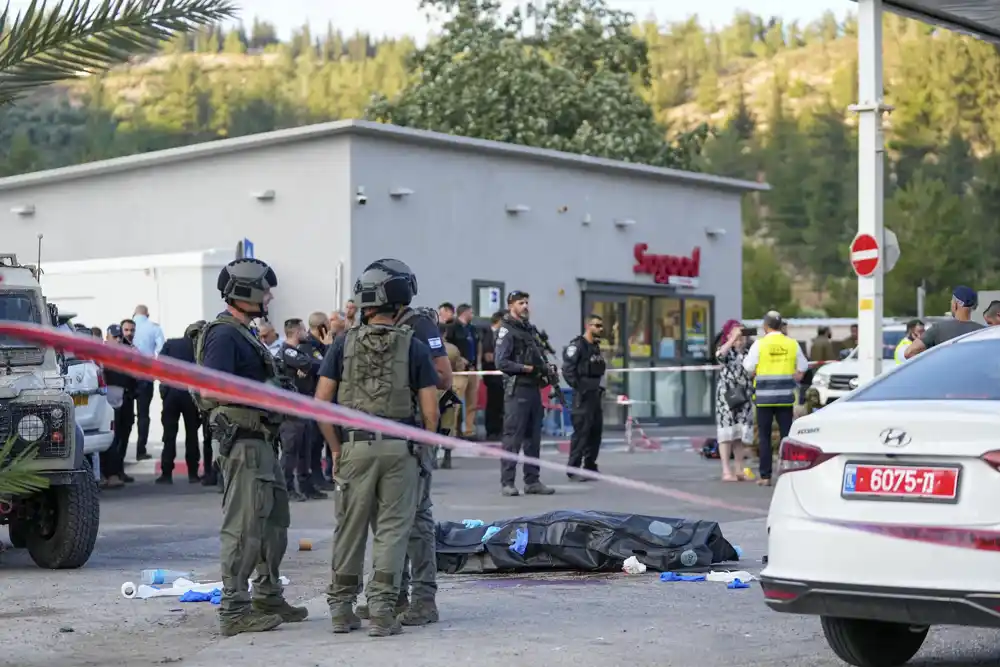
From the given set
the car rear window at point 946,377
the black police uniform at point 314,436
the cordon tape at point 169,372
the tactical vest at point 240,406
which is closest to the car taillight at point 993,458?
the car rear window at point 946,377

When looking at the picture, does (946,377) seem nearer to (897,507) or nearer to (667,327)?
(897,507)

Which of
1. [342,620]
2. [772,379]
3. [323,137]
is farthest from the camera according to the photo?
[323,137]

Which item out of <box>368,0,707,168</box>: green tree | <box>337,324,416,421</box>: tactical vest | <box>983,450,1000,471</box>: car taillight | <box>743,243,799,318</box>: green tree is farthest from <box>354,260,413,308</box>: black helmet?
<box>743,243,799,318</box>: green tree

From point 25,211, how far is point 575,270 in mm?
10237

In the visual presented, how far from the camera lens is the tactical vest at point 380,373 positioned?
8.10 metres

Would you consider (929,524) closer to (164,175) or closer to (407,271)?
(407,271)

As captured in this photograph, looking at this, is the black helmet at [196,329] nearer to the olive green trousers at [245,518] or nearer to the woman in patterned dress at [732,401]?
the olive green trousers at [245,518]

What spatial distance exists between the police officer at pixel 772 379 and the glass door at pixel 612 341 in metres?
11.7

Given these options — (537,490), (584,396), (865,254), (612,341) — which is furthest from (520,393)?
(612,341)

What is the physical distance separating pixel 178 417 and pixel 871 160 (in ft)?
26.2

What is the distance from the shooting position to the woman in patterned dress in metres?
18.2

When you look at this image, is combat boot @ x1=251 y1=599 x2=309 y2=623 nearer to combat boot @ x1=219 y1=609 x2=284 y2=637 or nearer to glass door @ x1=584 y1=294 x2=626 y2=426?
combat boot @ x1=219 y1=609 x2=284 y2=637

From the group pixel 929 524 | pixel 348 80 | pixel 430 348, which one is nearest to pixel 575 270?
pixel 430 348

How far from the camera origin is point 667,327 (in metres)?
31.3
